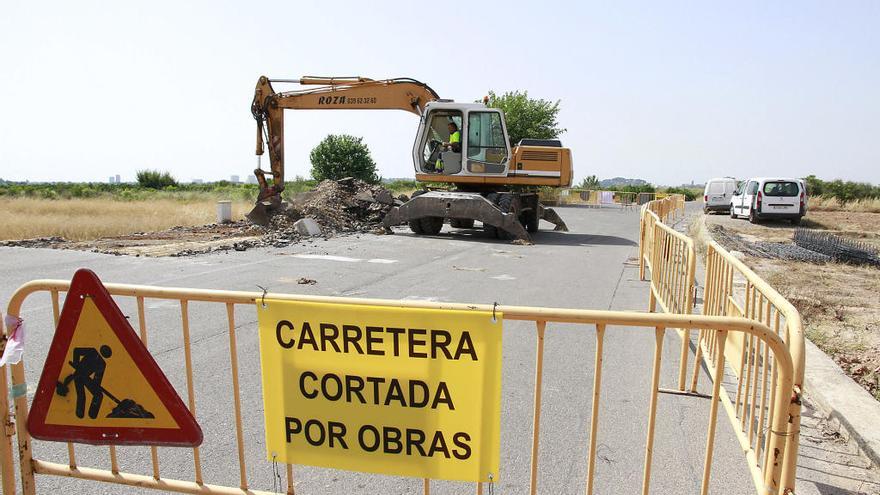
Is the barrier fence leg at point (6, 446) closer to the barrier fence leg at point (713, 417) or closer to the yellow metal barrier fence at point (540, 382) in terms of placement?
the yellow metal barrier fence at point (540, 382)

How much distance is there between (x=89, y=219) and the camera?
67.7ft

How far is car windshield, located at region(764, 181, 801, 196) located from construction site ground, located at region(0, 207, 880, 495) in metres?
14.9

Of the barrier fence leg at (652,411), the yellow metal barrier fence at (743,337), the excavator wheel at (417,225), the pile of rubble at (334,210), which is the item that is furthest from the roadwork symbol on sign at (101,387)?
the excavator wheel at (417,225)

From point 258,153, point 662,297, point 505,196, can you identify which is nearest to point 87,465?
point 662,297

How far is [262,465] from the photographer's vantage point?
381cm

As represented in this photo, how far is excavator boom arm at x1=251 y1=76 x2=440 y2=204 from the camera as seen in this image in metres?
18.3

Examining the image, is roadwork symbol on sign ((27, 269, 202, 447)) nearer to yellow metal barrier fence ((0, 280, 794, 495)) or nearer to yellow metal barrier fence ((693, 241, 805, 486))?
yellow metal barrier fence ((0, 280, 794, 495))

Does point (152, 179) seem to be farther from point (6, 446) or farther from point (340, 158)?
point (6, 446)

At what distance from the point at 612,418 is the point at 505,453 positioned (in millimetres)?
1039

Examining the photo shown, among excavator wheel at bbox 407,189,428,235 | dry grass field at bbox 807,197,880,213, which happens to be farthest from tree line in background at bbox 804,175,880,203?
excavator wheel at bbox 407,189,428,235

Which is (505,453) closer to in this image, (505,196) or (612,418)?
(612,418)

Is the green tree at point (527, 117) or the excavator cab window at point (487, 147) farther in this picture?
the green tree at point (527, 117)

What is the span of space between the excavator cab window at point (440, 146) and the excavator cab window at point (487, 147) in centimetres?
39

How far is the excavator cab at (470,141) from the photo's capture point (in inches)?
685
